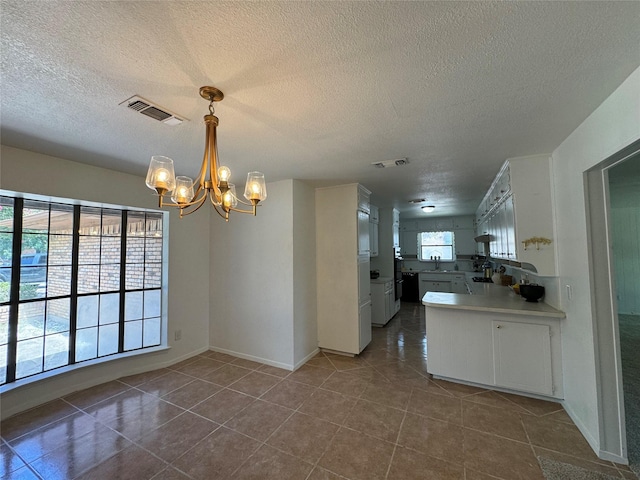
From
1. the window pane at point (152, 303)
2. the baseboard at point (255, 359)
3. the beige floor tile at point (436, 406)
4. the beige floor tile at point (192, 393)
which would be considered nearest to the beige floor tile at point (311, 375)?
the baseboard at point (255, 359)

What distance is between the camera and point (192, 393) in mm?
2820

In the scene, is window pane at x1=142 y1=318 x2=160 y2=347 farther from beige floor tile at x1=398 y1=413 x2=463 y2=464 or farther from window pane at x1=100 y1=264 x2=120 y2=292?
beige floor tile at x1=398 y1=413 x2=463 y2=464

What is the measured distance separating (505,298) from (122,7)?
13.8 feet

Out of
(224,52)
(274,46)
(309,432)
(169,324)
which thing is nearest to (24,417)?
(169,324)

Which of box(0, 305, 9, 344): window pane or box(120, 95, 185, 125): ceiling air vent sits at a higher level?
box(120, 95, 185, 125): ceiling air vent

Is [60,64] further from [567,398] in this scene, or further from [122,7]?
[567,398]

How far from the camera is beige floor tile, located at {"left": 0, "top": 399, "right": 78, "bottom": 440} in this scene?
2.22 meters

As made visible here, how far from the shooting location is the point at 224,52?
1.25m

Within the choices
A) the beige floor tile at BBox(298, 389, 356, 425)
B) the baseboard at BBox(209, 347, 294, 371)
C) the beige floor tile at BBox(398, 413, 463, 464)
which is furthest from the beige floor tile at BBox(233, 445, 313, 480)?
the baseboard at BBox(209, 347, 294, 371)

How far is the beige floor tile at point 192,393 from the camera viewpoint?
265cm

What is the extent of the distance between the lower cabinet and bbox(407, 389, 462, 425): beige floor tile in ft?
1.25

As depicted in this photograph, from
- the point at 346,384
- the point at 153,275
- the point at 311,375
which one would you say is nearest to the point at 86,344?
the point at 153,275

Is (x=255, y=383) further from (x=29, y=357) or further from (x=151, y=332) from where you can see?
(x=29, y=357)

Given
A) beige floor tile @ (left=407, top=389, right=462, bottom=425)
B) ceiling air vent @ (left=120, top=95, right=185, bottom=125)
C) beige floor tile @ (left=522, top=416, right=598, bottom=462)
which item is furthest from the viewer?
beige floor tile @ (left=407, top=389, right=462, bottom=425)
